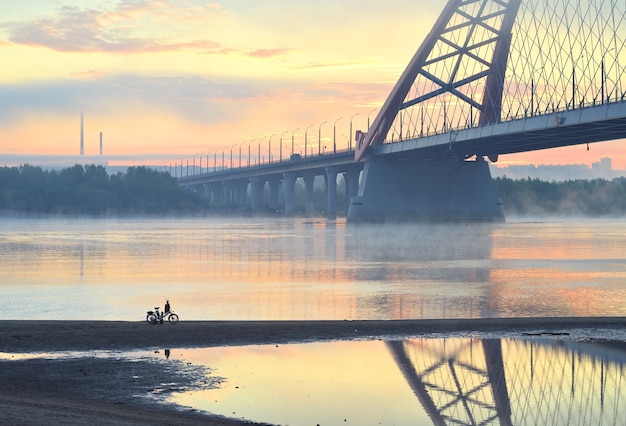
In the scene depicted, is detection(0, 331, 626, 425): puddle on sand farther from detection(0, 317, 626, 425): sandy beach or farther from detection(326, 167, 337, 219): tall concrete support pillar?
detection(326, 167, 337, 219): tall concrete support pillar

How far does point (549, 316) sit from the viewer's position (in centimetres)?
3055

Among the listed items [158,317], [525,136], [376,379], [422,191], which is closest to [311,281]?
[158,317]

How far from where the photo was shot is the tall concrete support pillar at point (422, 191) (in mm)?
133000

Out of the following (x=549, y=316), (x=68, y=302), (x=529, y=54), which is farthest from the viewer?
(x=529, y=54)

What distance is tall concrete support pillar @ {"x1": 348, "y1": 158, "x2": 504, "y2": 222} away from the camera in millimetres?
133000

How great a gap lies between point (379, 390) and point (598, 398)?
3746 mm

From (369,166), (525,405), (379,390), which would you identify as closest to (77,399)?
(379,390)

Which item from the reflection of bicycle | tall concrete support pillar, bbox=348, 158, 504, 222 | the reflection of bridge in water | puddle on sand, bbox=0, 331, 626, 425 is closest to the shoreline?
the reflection of bicycle

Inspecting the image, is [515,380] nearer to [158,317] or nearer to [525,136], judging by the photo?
[158,317]

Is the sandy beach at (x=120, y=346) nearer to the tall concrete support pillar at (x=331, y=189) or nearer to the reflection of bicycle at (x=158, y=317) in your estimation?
the reflection of bicycle at (x=158, y=317)

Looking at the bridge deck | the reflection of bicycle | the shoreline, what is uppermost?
the bridge deck

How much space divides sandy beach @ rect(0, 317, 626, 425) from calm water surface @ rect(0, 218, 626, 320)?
4157 millimetres

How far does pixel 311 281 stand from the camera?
46156 mm

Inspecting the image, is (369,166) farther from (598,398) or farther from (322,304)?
(598,398)
